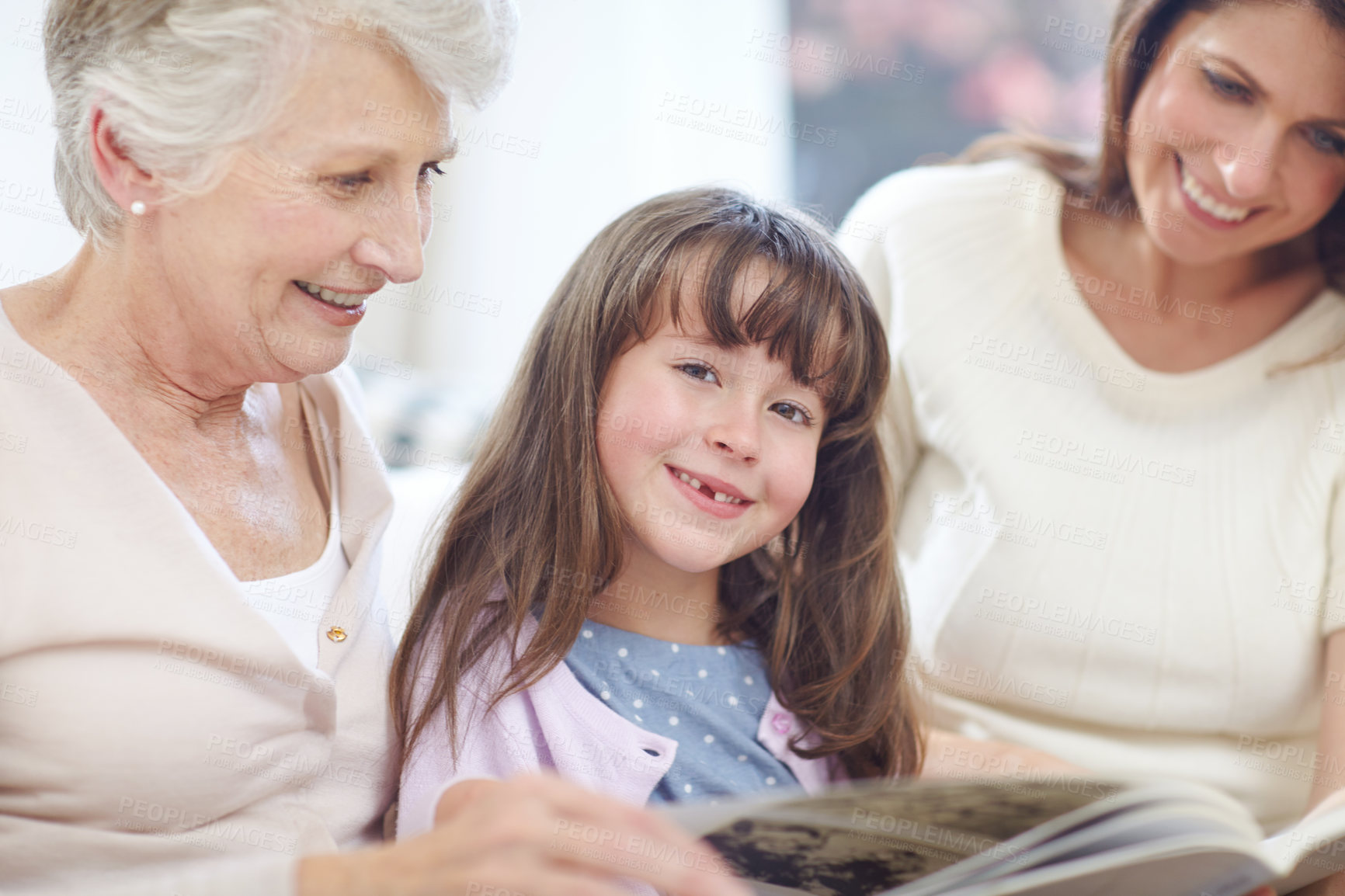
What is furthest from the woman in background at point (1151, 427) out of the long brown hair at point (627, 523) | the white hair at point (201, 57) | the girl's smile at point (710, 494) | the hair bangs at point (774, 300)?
the white hair at point (201, 57)

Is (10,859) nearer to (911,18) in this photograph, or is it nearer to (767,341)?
(767,341)

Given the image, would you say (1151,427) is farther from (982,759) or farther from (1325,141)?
(982,759)

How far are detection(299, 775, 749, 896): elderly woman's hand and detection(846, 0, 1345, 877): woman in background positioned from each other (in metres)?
0.89

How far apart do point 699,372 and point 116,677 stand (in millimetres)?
660

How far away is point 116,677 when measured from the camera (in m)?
1.02

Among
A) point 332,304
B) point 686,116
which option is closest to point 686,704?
point 332,304

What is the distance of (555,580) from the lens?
52.2 inches

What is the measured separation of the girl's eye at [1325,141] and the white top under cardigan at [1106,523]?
0.26 meters

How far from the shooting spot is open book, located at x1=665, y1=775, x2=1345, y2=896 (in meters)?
0.87

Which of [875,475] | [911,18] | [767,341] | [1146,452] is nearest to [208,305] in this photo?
[767,341]

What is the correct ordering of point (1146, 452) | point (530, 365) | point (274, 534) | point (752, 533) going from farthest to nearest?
1. point (1146, 452)
2. point (530, 365)
3. point (752, 533)
4. point (274, 534)

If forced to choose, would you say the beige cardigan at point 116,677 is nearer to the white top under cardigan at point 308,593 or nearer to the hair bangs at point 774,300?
Answer: the white top under cardigan at point 308,593

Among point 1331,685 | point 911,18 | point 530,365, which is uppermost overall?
point 911,18

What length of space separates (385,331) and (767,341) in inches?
108
